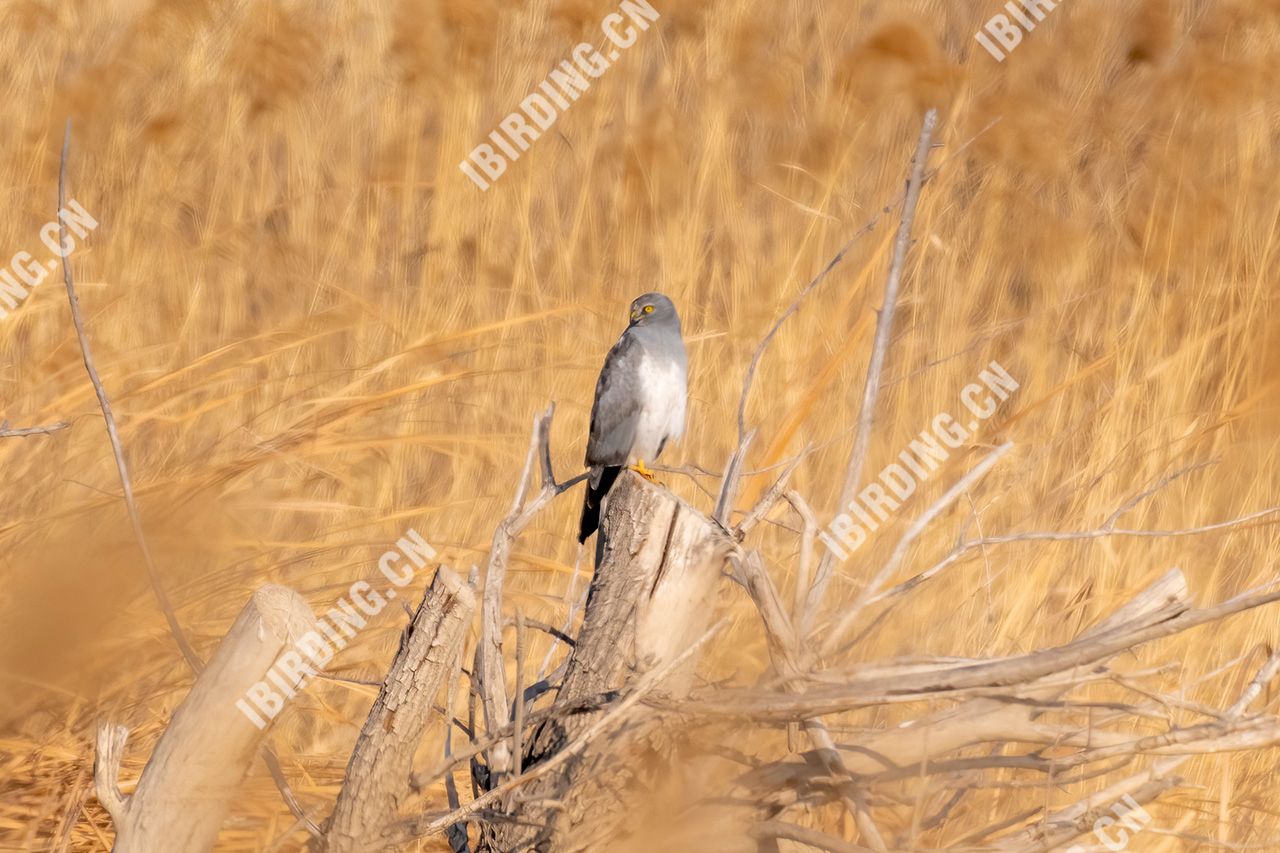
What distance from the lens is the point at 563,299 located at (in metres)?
3.55

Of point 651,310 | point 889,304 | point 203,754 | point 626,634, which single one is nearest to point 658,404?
point 651,310

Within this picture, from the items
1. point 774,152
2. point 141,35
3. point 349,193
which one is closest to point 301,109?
point 349,193

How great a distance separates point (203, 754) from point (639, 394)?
151cm

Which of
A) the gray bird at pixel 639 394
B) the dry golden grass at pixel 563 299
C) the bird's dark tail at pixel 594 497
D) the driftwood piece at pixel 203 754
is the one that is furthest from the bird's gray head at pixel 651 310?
the driftwood piece at pixel 203 754

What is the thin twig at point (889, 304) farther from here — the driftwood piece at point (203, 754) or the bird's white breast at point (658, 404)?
the bird's white breast at point (658, 404)

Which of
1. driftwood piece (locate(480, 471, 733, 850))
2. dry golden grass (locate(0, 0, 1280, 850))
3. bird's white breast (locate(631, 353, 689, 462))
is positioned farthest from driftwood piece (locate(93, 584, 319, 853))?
bird's white breast (locate(631, 353, 689, 462))

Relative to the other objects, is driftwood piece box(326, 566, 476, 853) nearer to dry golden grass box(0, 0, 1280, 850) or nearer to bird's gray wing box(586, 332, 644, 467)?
dry golden grass box(0, 0, 1280, 850)

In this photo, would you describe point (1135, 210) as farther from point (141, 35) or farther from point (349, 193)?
Result: point (141, 35)

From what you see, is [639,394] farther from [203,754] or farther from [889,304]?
[203,754]

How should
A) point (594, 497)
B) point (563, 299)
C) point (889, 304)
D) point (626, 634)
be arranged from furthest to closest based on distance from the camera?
point (563, 299) < point (594, 497) < point (889, 304) < point (626, 634)

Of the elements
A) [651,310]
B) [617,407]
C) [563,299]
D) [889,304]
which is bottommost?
[889,304]

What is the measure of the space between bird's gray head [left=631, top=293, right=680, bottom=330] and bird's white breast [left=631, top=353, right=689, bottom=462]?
0.30 ft

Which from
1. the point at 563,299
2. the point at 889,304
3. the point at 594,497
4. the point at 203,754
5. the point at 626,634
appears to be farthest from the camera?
the point at 563,299

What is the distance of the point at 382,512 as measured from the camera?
3102 mm
